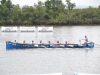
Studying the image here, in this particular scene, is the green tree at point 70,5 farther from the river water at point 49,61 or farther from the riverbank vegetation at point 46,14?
the river water at point 49,61

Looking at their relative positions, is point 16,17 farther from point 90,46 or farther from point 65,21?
point 90,46

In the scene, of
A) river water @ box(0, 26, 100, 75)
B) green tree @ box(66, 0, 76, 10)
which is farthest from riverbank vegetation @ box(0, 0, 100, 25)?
river water @ box(0, 26, 100, 75)

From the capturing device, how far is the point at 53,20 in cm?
10756

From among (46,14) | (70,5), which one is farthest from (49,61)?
(70,5)

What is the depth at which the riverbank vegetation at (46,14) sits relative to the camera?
10688cm

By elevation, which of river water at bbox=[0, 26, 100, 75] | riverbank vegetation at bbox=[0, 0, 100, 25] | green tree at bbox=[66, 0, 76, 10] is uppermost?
green tree at bbox=[66, 0, 76, 10]

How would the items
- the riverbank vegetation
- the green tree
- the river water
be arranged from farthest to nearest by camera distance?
the green tree → the riverbank vegetation → the river water

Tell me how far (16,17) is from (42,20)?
8.17 metres

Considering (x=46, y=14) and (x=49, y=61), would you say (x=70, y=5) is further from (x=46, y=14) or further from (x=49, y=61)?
(x=49, y=61)

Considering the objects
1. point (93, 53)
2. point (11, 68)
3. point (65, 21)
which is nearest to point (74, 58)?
point (93, 53)

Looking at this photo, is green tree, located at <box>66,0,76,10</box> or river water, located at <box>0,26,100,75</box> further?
green tree, located at <box>66,0,76,10</box>

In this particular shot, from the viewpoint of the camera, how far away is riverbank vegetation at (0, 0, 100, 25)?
107 meters

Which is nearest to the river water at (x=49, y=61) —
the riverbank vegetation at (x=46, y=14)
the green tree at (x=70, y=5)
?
the riverbank vegetation at (x=46, y=14)

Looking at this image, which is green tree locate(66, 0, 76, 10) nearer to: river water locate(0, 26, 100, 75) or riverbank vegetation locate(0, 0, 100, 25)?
riverbank vegetation locate(0, 0, 100, 25)
